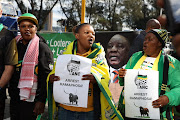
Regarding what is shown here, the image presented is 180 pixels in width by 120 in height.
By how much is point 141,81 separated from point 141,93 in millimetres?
122

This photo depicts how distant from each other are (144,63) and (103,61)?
1.51ft

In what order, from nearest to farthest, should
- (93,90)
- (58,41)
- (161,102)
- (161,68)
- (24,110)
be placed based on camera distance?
1. (161,102)
2. (161,68)
3. (93,90)
4. (24,110)
5. (58,41)

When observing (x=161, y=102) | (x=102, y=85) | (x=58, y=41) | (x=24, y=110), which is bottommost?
(x=24, y=110)

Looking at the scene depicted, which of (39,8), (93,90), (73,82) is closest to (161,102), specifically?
(93,90)

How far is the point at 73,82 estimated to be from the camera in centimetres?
219

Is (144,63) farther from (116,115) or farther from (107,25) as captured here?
(107,25)

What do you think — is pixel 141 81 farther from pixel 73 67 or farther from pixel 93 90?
pixel 73 67

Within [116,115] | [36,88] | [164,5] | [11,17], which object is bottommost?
[116,115]

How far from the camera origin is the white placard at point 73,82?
7.10 feet

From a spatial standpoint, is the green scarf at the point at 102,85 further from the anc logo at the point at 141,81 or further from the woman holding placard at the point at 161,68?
the anc logo at the point at 141,81

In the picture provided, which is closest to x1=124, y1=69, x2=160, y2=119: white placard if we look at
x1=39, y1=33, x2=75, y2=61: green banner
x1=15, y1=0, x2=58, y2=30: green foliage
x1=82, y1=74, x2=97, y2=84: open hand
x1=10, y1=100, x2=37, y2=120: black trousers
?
x1=82, y1=74, x2=97, y2=84: open hand

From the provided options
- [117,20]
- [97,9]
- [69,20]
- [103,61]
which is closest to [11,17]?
[103,61]

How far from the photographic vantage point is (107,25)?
3066 cm

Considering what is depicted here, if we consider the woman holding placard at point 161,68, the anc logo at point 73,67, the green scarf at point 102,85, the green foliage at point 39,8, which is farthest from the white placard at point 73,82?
the green foliage at point 39,8
